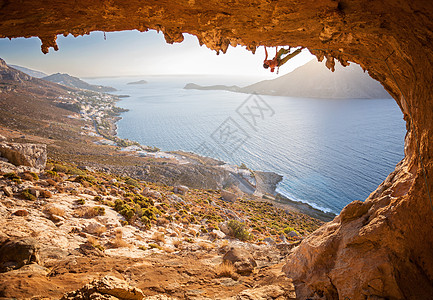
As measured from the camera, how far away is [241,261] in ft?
29.0

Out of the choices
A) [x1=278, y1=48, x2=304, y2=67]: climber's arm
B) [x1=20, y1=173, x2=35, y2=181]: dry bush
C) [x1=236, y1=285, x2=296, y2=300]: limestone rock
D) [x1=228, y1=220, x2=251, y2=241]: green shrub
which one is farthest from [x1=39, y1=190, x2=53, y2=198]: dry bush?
[x1=278, y1=48, x2=304, y2=67]: climber's arm

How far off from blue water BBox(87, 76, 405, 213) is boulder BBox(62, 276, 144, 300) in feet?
159

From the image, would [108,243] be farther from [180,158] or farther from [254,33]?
[180,158]

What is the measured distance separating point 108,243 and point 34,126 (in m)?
77.9

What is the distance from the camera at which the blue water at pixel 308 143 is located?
5288cm

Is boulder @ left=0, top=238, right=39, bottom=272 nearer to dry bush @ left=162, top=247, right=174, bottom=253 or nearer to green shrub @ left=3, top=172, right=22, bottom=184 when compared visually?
dry bush @ left=162, top=247, right=174, bottom=253

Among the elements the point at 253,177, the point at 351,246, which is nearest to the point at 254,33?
the point at 351,246

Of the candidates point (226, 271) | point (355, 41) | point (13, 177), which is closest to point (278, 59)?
point (355, 41)

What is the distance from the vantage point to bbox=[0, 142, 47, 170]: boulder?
1459 centimetres

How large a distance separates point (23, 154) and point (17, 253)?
1177cm

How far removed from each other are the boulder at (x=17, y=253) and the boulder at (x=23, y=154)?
10783mm

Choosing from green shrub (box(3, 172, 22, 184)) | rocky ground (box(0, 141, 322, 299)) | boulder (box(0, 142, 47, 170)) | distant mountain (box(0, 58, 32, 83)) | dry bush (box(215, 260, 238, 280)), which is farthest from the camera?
distant mountain (box(0, 58, 32, 83))

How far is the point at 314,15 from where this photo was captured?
13.3ft

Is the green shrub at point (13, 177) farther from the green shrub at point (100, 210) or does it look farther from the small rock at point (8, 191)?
the green shrub at point (100, 210)
